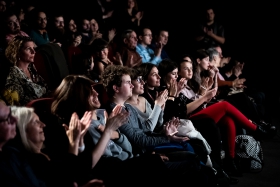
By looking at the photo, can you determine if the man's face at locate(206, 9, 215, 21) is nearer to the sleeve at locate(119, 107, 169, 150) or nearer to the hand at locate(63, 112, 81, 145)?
the sleeve at locate(119, 107, 169, 150)

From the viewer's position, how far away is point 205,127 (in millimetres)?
3578

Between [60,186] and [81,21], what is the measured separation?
12.7 ft

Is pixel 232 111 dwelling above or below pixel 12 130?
below

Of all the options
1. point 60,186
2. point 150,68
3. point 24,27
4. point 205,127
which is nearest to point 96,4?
point 24,27

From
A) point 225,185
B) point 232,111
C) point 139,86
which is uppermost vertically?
point 139,86

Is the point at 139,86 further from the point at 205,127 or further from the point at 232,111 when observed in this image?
the point at 232,111

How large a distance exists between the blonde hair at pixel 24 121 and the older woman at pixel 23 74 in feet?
3.89

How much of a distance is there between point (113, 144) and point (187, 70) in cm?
200

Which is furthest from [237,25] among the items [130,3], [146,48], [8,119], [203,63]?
[8,119]

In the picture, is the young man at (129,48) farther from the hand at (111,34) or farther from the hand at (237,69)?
the hand at (237,69)

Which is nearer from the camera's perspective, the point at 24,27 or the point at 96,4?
the point at 24,27

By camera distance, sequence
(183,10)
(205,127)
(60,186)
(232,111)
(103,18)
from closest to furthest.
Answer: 1. (60,186)
2. (205,127)
3. (232,111)
4. (103,18)
5. (183,10)

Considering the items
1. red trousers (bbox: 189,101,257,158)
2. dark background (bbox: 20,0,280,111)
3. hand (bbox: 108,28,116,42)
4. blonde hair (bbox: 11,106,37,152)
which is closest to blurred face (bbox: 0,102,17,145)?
blonde hair (bbox: 11,106,37,152)

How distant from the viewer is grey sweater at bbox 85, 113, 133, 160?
2396 millimetres
